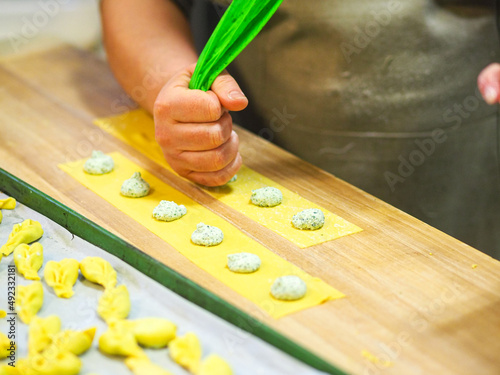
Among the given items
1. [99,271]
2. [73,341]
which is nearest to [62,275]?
[99,271]

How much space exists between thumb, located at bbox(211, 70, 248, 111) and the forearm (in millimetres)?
250

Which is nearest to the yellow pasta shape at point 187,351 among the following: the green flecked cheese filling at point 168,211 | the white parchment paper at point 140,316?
the white parchment paper at point 140,316

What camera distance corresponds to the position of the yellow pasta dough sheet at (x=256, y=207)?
1055 mm

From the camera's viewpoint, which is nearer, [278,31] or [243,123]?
[278,31]

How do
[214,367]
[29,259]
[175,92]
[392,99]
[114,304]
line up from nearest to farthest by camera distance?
[214,367], [114,304], [29,259], [175,92], [392,99]

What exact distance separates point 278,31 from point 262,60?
0.33 feet

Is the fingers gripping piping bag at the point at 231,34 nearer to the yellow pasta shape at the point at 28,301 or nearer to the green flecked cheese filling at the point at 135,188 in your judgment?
the green flecked cheese filling at the point at 135,188

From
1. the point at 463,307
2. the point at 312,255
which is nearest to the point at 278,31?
the point at 312,255

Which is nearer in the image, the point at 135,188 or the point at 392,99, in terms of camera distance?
the point at 135,188

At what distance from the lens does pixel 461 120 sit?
151 cm

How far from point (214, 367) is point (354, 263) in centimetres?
34

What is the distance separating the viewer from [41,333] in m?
0.80

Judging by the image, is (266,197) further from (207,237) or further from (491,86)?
(491,86)

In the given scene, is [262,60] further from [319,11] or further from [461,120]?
[461,120]
